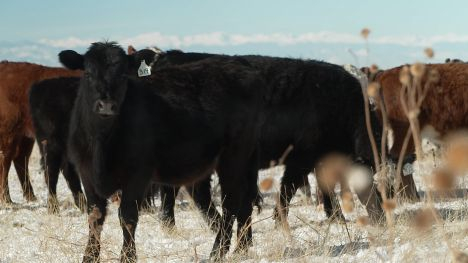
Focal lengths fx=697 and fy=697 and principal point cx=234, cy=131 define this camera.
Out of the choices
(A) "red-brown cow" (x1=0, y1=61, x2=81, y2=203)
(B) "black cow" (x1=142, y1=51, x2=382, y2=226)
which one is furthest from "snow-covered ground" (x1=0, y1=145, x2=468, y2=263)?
(A) "red-brown cow" (x1=0, y1=61, x2=81, y2=203)

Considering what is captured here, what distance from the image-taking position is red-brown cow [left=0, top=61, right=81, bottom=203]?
1105 cm

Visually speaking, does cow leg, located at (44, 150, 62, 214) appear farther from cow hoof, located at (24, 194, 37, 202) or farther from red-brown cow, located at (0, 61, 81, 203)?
red-brown cow, located at (0, 61, 81, 203)

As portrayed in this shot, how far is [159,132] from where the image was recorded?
546 centimetres

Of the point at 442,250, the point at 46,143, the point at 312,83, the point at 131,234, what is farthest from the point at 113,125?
the point at 46,143

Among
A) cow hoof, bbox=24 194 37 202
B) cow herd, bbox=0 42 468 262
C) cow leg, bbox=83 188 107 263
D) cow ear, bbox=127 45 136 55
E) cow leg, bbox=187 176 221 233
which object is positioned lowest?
cow hoof, bbox=24 194 37 202

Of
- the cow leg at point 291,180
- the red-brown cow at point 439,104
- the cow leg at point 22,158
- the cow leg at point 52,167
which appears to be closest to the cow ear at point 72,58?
the cow leg at point 291,180

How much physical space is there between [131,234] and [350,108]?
3.55 m

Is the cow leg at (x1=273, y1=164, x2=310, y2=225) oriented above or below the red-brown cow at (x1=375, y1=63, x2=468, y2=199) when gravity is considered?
below

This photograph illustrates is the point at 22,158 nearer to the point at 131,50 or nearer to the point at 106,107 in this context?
the point at 131,50

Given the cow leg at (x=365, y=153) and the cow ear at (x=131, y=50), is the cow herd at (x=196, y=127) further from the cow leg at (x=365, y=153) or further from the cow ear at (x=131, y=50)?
the cow ear at (x=131, y=50)

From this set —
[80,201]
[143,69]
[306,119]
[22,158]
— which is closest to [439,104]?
[306,119]

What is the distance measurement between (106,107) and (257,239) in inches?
94.1

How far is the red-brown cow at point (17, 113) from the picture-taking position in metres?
11.1

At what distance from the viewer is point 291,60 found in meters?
7.96
